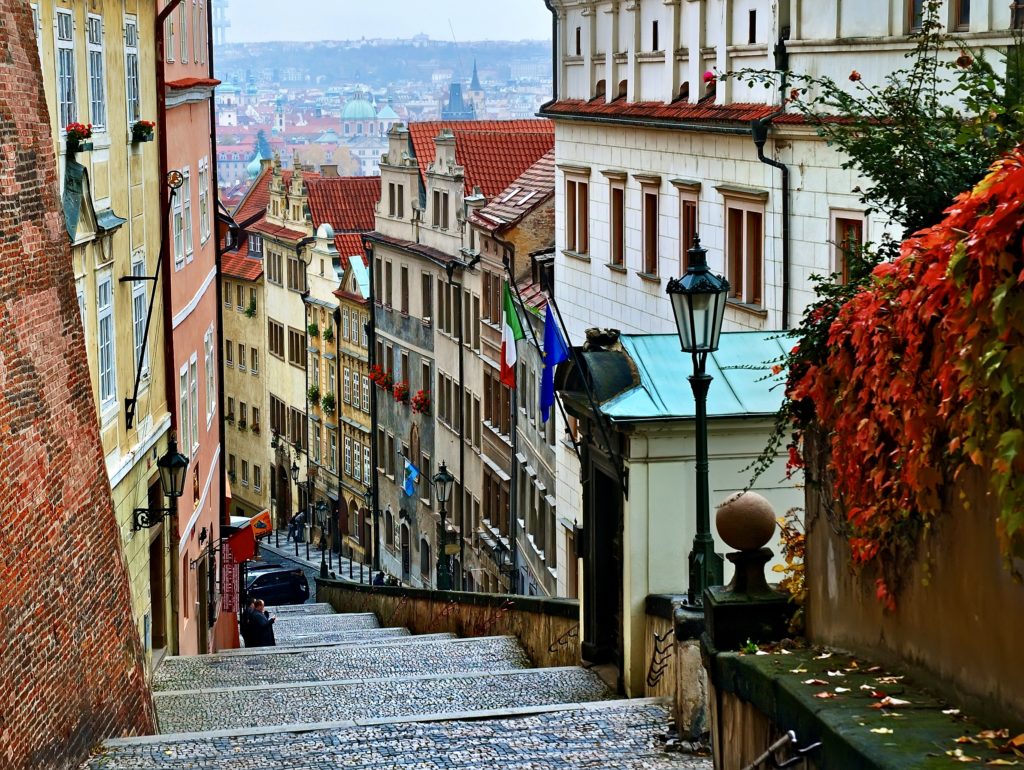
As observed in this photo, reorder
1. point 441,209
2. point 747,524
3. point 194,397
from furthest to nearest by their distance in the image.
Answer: point 441,209, point 194,397, point 747,524

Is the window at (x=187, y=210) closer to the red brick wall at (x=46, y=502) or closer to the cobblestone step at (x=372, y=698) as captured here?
the cobblestone step at (x=372, y=698)

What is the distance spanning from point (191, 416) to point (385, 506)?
113 ft

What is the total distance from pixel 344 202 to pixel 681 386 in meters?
61.5

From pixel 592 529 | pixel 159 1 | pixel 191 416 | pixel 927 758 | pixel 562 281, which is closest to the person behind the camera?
pixel 927 758

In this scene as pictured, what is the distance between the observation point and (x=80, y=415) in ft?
43.1

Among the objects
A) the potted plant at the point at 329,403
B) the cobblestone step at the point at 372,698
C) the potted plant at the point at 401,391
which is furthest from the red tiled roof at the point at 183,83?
the potted plant at the point at 329,403

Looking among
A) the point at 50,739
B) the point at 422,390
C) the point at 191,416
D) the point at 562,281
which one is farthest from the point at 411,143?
the point at 50,739

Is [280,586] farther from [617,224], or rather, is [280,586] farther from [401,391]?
[617,224]

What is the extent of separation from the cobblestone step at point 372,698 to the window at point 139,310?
5.70 meters

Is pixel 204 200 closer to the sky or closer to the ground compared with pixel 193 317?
closer to the sky

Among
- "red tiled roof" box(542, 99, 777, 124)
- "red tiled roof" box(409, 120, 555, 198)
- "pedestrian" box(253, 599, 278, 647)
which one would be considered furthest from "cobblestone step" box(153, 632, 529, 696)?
"red tiled roof" box(409, 120, 555, 198)

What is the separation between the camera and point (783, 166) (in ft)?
72.7

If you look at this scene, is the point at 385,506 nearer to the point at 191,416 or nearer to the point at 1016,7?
the point at 191,416

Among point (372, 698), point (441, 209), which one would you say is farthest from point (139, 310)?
point (441, 209)
